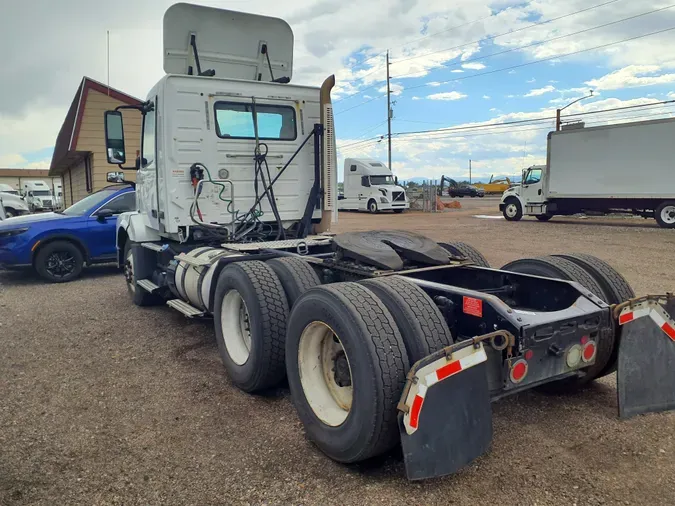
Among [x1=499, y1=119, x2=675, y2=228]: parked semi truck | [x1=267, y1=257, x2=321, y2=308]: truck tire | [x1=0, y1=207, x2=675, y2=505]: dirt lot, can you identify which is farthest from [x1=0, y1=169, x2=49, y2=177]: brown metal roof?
[x1=267, y1=257, x2=321, y2=308]: truck tire

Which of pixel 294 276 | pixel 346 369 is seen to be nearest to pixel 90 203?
pixel 294 276

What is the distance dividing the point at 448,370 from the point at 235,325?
241cm

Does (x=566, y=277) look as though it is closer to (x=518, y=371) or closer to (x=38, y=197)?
(x=518, y=371)

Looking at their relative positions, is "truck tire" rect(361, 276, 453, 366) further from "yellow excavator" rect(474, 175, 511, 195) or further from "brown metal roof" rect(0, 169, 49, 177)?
"brown metal roof" rect(0, 169, 49, 177)

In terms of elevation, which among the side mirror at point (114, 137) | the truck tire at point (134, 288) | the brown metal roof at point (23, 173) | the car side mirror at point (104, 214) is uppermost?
the brown metal roof at point (23, 173)

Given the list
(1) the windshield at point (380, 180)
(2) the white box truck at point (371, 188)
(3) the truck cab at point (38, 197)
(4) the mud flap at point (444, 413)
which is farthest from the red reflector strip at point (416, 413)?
(3) the truck cab at point (38, 197)

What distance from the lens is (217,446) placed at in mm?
3334

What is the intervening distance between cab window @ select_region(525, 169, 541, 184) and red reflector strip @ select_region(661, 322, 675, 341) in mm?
20364

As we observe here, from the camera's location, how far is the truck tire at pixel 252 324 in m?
3.92

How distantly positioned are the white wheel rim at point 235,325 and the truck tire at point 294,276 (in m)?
0.44

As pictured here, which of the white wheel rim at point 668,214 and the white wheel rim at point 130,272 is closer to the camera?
the white wheel rim at point 130,272

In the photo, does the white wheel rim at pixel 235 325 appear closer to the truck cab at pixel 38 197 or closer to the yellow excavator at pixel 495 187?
the truck cab at pixel 38 197

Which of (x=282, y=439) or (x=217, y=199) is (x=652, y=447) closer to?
(x=282, y=439)

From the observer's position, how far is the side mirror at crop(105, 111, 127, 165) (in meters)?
6.54
